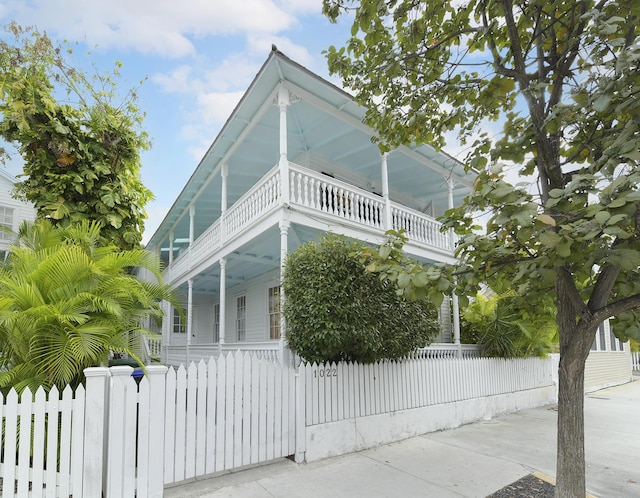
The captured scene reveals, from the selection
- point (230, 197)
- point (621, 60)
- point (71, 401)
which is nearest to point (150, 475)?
point (71, 401)

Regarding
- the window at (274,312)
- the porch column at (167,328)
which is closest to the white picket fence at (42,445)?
the window at (274,312)

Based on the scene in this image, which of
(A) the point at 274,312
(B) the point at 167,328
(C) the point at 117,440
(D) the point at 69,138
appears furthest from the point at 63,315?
(B) the point at 167,328

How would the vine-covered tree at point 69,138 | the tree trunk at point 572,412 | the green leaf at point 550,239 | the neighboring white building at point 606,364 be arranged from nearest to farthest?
the green leaf at point 550,239
the tree trunk at point 572,412
the vine-covered tree at point 69,138
the neighboring white building at point 606,364

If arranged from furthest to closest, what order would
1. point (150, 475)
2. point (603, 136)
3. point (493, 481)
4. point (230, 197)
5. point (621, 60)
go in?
1. point (230, 197)
2. point (493, 481)
3. point (150, 475)
4. point (603, 136)
5. point (621, 60)

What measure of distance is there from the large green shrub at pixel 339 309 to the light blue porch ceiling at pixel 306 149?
8.18 feet

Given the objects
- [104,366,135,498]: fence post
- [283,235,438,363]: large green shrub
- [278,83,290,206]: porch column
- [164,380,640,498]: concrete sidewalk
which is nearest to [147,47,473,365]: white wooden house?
[278,83,290,206]: porch column

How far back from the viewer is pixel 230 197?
14844mm

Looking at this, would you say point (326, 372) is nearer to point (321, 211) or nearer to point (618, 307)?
point (321, 211)

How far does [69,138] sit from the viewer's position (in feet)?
28.8

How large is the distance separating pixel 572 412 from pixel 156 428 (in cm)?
403

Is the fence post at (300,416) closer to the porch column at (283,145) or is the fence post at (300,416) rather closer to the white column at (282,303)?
the white column at (282,303)

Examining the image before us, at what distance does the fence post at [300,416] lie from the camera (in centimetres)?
536

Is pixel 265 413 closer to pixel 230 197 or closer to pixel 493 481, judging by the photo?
pixel 493 481

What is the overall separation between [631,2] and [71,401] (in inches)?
232
